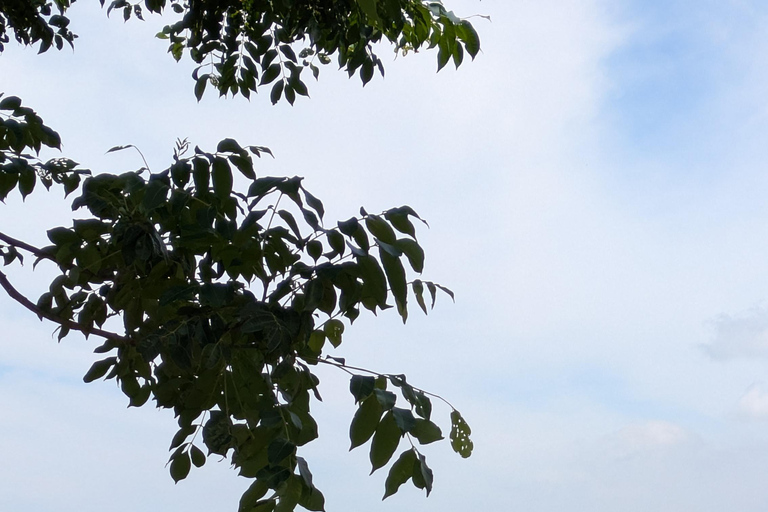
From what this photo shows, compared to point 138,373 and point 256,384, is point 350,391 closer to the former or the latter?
point 256,384

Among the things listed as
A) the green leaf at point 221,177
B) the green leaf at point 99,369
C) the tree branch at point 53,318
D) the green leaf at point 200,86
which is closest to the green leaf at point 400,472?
the green leaf at point 221,177

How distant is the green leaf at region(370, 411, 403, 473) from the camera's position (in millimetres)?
1320

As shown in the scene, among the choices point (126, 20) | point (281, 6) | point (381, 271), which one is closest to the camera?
point (381, 271)

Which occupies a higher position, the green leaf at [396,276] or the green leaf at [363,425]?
the green leaf at [396,276]

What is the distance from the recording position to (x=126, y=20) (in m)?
3.33

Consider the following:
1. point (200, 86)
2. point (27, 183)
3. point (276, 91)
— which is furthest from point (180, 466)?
point (200, 86)

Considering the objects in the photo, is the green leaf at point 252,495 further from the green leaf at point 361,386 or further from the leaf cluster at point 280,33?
the leaf cluster at point 280,33

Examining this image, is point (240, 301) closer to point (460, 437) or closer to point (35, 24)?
point (460, 437)

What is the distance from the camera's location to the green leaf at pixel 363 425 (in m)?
1.33

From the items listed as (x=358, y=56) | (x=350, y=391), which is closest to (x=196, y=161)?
(x=350, y=391)

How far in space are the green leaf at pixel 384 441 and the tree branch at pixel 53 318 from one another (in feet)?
2.41

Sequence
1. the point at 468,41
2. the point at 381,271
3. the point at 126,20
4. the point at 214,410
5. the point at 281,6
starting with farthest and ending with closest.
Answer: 1. the point at 126,20
2. the point at 281,6
3. the point at 468,41
4. the point at 214,410
5. the point at 381,271

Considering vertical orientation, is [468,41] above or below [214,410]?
above

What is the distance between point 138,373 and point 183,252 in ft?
1.44
